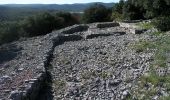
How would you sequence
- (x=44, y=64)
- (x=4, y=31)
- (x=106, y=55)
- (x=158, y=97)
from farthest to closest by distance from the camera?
(x=4, y=31) → (x=106, y=55) → (x=44, y=64) → (x=158, y=97)

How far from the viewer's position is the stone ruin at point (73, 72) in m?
14.6

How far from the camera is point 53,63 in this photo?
21703 mm

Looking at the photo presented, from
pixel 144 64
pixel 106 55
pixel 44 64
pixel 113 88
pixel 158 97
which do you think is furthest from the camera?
pixel 106 55

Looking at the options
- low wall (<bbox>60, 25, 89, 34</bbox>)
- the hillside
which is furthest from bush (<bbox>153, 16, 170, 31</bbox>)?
low wall (<bbox>60, 25, 89, 34</bbox>)

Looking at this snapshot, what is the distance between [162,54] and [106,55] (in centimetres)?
399

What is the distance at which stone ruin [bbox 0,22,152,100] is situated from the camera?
576 inches

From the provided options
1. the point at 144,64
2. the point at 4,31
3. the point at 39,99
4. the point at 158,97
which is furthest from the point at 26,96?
the point at 4,31

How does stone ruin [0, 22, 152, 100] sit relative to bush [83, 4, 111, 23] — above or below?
above

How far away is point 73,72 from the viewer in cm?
1872

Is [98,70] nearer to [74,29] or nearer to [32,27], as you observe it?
[74,29]

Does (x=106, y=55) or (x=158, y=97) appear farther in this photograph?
(x=106, y=55)

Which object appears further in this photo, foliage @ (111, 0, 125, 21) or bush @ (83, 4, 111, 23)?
bush @ (83, 4, 111, 23)

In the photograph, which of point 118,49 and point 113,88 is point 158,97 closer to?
point 113,88

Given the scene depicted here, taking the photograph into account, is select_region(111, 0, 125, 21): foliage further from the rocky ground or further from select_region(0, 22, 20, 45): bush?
the rocky ground
